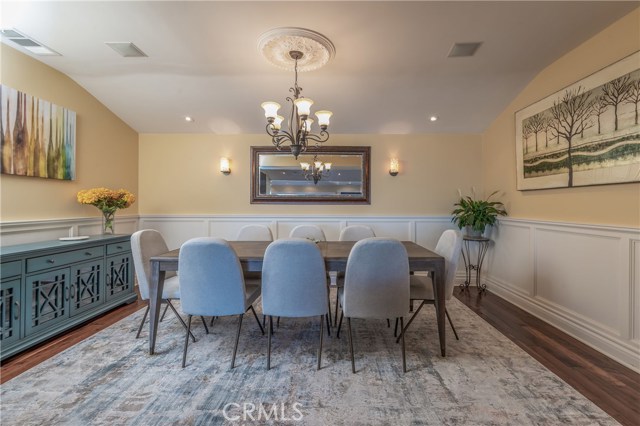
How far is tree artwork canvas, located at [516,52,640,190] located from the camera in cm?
205

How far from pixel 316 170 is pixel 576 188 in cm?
289

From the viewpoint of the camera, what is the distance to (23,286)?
2.14 metres

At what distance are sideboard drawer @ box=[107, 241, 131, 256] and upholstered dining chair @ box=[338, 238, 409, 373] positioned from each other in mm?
2640

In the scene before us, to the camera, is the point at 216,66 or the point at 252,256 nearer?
the point at 252,256

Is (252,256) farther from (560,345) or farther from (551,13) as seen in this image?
(551,13)

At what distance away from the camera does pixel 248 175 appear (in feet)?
13.8

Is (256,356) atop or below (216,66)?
below

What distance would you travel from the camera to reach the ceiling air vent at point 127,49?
2574mm

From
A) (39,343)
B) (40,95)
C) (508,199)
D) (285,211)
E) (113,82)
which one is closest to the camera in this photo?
(39,343)

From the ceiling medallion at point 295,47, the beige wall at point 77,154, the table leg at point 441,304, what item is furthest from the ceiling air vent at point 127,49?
the table leg at point 441,304

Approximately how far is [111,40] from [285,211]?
264 cm

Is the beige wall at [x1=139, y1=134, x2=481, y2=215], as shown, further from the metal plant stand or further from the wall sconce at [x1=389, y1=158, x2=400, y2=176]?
the metal plant stand

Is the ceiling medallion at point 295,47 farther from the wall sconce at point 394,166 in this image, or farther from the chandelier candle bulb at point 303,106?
the wall sconce at point 394,166

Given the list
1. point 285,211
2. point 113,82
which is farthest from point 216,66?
point 285,211
